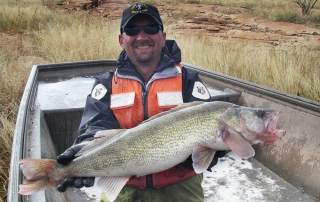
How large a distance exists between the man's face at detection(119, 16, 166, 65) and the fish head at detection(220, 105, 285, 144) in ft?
3.14

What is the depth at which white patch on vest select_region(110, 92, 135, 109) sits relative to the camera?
2771mm

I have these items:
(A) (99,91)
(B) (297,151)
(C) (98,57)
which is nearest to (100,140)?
(A) (99,91)

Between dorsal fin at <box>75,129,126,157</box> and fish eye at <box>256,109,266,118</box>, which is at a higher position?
fish eye at <box>256,109,266,118</box>

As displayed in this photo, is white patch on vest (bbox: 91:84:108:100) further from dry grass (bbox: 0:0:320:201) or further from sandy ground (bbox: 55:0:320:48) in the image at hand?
sandy ground (bbox: 55:0:320:48)

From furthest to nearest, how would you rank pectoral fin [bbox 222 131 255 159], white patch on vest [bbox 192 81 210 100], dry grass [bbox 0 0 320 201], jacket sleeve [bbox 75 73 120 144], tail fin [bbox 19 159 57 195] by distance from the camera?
dry grass [bbox 0 0 320 201] < white patch on vest [bbox 192 81 210 100] < jacket sleeve [bbox 75 73 120 144] < pectoral fin [bbox 222 131 255 159] < tail fin [bbox 19 159 57 195]

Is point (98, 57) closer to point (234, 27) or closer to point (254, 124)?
point (254, 124)

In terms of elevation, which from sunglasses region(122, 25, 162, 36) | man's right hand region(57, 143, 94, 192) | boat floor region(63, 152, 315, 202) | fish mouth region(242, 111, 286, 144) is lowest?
boat floor region(63, 152, 315, 202)

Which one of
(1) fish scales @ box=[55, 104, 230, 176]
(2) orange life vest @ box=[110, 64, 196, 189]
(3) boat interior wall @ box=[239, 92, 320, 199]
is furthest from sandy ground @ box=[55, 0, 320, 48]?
(1) fish scales @ box=[55, 104, 230, 176]

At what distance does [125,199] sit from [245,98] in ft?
9.16

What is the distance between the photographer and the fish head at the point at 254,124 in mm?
2178

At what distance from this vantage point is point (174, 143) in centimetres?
218

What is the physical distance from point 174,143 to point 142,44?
104cm

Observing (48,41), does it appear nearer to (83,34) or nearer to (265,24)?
(83,34)

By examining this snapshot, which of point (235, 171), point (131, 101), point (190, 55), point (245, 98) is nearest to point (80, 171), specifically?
point (131, 101)
